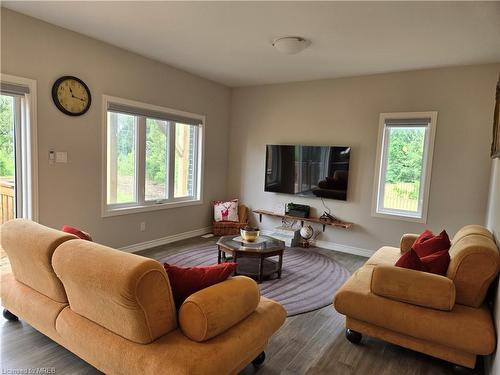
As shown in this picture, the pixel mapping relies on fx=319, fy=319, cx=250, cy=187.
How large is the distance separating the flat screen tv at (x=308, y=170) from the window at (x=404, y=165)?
49 cm

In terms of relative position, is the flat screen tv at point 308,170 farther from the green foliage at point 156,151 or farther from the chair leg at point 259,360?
the chair leg at point 259,360

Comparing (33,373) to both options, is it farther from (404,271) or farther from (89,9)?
(89,9)

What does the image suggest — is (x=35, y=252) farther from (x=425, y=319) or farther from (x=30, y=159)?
(x=425, y=319)

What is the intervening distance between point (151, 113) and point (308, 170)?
245cm

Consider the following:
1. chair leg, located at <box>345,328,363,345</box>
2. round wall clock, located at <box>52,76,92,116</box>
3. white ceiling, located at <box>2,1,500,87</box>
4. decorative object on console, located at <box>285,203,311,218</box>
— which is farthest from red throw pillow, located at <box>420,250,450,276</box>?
round wall clock, located at <box>52,76,92,116</box>

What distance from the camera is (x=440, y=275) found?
2145 mm

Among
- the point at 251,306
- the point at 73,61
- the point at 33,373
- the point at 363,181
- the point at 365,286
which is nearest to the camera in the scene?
the point at 251,306

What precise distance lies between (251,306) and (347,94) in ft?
12.5

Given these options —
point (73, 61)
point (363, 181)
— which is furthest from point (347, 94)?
point (73, 61)

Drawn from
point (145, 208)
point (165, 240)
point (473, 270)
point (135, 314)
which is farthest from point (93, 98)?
point (473, 270)

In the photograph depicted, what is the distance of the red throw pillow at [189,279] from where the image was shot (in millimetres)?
1639

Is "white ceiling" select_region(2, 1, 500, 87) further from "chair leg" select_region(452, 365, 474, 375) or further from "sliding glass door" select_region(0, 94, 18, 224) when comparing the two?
"chair leg" select_region(452, 365, 474, 375)

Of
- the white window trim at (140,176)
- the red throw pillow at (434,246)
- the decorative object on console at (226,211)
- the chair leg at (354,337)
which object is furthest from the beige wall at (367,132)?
the chair leg at (354,337)

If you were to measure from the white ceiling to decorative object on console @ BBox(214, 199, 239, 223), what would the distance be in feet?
7.52
